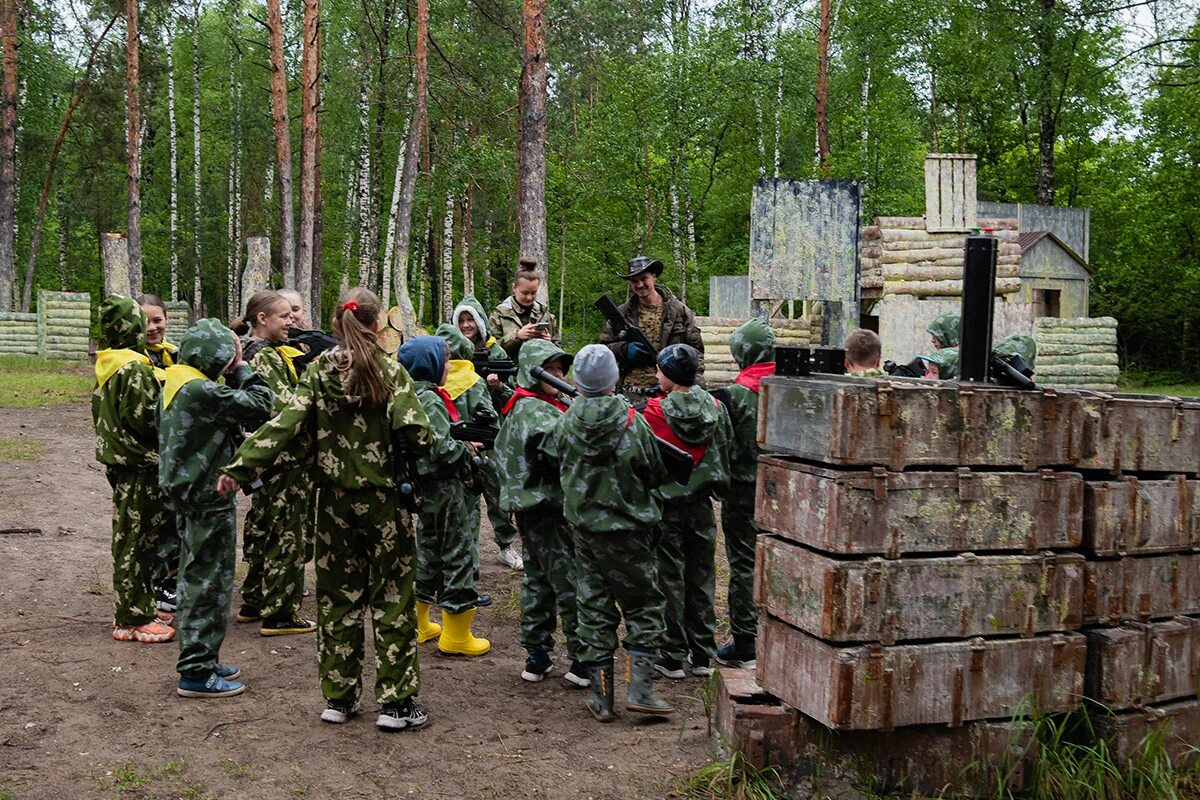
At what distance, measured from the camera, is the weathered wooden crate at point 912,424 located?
4.19m

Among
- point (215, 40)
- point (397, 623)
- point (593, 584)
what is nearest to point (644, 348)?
point (593, 584)

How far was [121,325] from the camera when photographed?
6.53 m

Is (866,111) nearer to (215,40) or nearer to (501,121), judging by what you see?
(501,121)

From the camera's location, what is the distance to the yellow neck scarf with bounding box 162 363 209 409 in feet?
18.7

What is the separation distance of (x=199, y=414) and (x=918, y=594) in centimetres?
381

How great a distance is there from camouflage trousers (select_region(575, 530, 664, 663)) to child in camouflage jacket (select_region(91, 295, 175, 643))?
9.35ft

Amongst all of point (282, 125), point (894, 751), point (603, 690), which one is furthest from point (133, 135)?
point (894, 751)

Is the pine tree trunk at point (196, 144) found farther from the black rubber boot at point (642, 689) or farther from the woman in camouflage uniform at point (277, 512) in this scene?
the black rubber boot at point (642, 689)

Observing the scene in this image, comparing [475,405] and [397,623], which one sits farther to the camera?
[475,405]

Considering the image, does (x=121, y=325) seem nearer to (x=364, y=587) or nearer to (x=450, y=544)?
(x=450, y=544)

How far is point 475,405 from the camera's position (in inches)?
274

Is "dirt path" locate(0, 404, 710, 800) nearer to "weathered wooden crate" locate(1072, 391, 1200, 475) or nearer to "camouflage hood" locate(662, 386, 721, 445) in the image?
"camouflage hood" locate(662, 386, 721, 445)

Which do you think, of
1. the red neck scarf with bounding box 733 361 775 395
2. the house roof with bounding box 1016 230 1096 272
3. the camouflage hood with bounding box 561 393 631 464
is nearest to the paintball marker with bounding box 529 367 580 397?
the camouflage hood with bounding box 561 393 631 464

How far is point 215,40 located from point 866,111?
27131 mm
